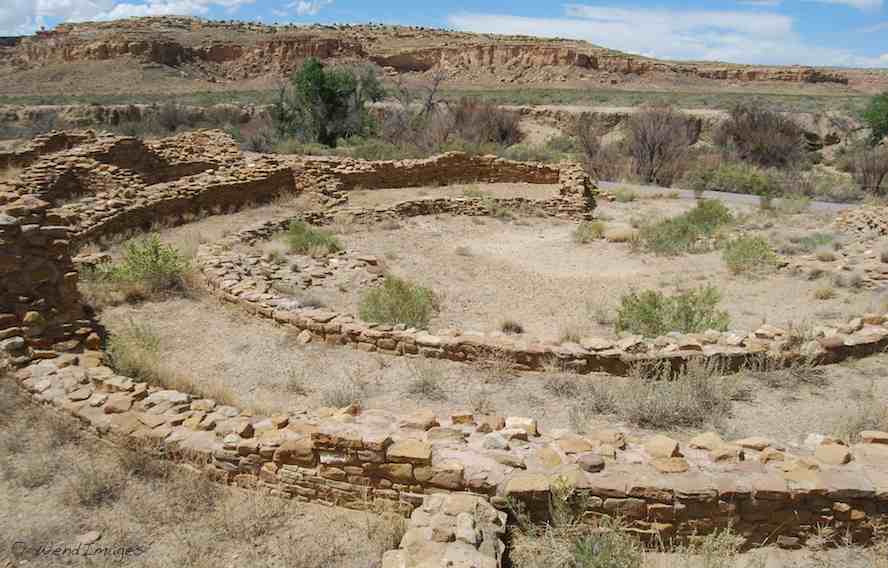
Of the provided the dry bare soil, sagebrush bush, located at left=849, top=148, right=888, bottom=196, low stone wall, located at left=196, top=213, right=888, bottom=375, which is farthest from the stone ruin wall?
sagebrush bush, located at left=849, top=148, right=888, bottom=196

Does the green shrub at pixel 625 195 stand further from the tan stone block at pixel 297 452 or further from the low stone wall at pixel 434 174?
the tan stone block at pixel 297 452

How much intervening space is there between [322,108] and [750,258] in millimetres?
17452

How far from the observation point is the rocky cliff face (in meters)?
52.4

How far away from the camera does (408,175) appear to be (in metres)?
16.5


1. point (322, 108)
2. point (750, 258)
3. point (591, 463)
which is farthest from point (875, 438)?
point (322, 108)

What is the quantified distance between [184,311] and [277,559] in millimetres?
4985

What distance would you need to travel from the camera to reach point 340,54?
188ft

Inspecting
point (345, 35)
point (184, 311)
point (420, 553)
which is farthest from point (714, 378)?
point (345, 35)

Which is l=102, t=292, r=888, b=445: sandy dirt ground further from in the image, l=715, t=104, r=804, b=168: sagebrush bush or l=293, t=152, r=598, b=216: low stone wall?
l=715, t=104, r=804, b=168: sagebrush bush

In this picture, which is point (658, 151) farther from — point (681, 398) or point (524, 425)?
point (524, 425)

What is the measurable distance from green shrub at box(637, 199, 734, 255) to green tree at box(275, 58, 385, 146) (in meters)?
14.2

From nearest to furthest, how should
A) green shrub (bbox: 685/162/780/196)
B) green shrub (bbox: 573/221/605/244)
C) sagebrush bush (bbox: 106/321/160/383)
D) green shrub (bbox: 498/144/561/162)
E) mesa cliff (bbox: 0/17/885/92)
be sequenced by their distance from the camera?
sagebrush bush (bbox: 106/321/160/383), green shrub (bbox: 573/221/605/244), green shrub (bbox: 685/162/780/196), green shrub (bbox: 498/144/561/162), mesa cliff (bbox: 0/17/885/92)

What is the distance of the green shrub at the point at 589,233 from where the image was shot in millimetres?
12443

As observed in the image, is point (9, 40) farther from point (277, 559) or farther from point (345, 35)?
point (277, 559)
